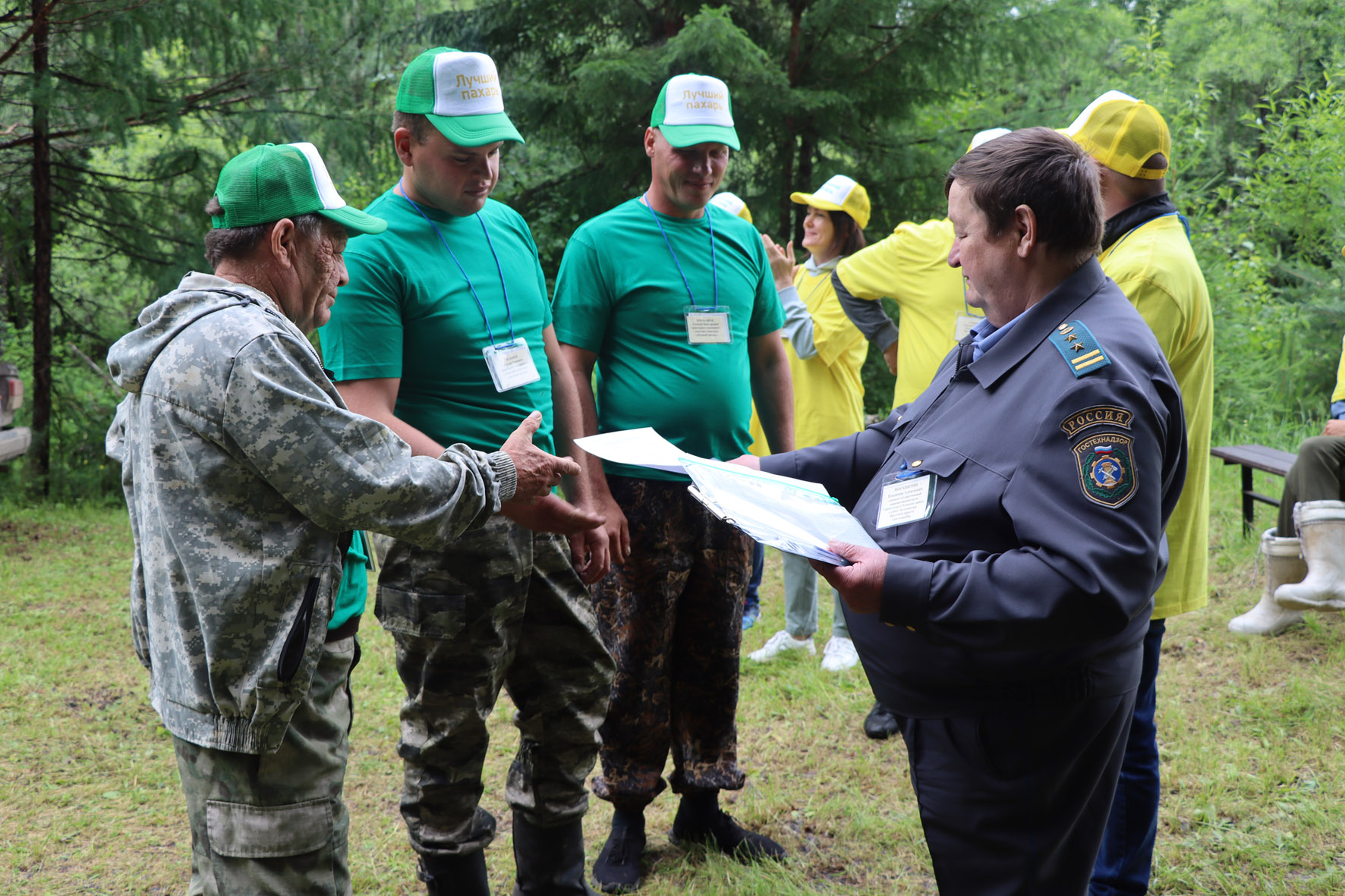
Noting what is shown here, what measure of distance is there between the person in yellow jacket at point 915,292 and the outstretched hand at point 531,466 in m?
1.95

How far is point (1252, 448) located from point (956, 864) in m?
5.26

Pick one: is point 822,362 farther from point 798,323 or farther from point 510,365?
point 510,365

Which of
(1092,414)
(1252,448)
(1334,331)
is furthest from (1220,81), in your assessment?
(1092,414)

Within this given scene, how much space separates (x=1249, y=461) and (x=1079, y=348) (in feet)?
15.7

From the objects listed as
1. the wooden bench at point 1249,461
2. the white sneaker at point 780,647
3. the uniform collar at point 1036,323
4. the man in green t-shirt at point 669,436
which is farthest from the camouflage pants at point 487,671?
the wooden bench at point 1249,461

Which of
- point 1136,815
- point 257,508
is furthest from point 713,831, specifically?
point 257,508

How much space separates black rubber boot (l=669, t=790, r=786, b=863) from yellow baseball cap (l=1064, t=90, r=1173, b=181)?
208 centimetres

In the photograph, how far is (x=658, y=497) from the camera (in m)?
2.79

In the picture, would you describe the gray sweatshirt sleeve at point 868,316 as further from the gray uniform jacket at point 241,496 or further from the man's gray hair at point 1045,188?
the gray uniform jacket at point 241,496

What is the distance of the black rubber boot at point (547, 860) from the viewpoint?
2.57 meters

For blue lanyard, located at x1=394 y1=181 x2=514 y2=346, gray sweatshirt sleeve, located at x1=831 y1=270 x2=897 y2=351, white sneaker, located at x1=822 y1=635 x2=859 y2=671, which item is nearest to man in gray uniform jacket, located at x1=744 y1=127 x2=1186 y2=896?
blue lanyard, located at x1=394 y1=181 x2=514 y2=346

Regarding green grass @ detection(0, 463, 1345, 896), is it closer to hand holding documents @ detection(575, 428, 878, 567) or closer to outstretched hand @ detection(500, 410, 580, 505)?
outstretched hand @ detection(500, 410, 580, 505)

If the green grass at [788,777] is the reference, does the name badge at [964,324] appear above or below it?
above

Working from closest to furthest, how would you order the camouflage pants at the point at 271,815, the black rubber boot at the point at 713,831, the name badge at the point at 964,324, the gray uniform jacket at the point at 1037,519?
the gray uniform jacket at the point at 1037,519 < the camouflage pants at the point at 271,815 < the black rubber boot at the point at 713,831 < the name badge at the point at 964,324
